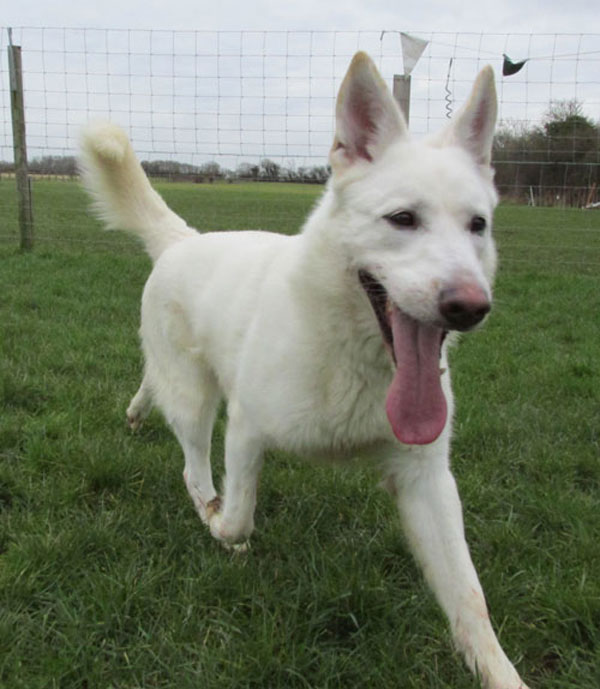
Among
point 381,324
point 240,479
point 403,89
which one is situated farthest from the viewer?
point 403,89

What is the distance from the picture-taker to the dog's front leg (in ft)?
6.32

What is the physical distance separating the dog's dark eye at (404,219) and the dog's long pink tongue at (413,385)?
232 mm

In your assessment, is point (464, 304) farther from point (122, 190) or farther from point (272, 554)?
point (122, 190)

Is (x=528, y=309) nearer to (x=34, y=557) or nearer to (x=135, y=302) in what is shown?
(x=135, y=302)

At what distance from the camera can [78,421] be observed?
3.48m

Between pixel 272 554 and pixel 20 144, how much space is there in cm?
765

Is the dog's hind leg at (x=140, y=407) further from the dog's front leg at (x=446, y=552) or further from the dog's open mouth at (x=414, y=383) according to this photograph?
the dog's open mouth at (x=414, y=383)

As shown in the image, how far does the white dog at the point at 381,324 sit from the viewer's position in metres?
1.94

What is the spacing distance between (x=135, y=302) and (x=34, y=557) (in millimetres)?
4058

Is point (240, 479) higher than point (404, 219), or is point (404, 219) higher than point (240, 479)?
point (404, 219)

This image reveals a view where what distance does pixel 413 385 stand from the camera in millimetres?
1993

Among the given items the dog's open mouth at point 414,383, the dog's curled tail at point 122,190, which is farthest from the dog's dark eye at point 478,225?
the dog's curled tail at point 122,190

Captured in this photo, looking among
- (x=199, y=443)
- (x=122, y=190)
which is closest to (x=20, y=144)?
(x=122, y=190)

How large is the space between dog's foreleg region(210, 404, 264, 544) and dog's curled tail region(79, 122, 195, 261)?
131cm
